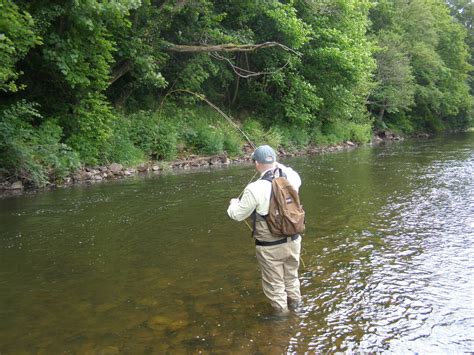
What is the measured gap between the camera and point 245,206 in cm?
467

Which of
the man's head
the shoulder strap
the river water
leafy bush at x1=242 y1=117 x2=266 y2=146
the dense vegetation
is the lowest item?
the river water

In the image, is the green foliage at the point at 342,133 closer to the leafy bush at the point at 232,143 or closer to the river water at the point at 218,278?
the leafy bush at the point at 232,143

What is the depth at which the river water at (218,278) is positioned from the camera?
4395 millimetres

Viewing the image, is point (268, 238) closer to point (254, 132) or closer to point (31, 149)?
point (31, 149)

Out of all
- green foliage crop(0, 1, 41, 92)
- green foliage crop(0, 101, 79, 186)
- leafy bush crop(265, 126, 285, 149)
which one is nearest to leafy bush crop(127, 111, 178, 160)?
green foliage crop(0, 101, 79, 186)

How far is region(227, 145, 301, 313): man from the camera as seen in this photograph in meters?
4.67

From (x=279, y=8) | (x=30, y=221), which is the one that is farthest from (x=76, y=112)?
(x=279, y=8)

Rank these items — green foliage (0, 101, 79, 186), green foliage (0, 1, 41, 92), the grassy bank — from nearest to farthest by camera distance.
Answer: green foliage (0, 1, 41, 92), green foliage (0, 101, 79, 186), the grassy bank

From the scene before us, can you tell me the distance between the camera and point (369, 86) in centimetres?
3253

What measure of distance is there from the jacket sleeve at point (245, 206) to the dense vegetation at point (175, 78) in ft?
27.5

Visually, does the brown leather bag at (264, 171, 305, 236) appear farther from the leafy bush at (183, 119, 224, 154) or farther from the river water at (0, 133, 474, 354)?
the leafy bush at (183, 119, 224, 154)

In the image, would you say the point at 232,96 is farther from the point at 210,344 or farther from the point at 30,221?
the point at 210,344

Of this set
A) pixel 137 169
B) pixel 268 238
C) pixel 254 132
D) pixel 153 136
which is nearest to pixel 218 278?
pixel 268 238

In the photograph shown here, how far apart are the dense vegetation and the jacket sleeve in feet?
27.5
